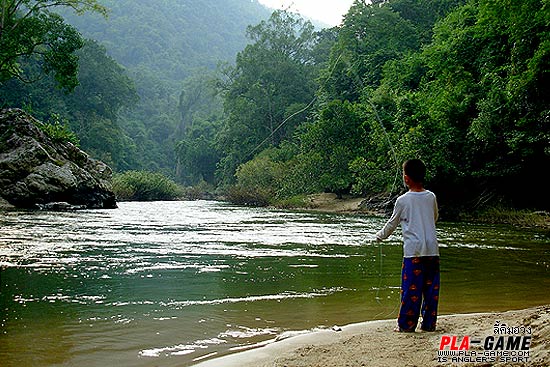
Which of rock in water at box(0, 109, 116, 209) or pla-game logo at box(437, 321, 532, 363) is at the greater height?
rock in water at box(0, 109, 116, 209)

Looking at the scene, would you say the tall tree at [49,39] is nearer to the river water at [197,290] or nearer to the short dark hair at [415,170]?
the river water at [197,290]

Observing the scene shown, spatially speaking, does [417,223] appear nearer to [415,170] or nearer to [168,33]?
[415,170]

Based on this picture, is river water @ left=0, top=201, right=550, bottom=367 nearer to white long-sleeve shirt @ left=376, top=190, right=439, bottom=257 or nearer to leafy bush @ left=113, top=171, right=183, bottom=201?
white long-sleeve shirt @ left=376, top=190, right=439, bottom=257

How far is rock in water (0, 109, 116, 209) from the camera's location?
966 inches

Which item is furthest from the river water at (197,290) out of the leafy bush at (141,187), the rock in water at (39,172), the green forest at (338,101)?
the leafy bush at (141,187)

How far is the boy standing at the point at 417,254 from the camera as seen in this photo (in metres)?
4.36

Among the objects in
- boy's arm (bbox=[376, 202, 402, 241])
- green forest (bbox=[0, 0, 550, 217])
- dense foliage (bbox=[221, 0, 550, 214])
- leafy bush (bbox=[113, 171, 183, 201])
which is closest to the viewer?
boy's arm (bbox=[376, 202, 402, 241])

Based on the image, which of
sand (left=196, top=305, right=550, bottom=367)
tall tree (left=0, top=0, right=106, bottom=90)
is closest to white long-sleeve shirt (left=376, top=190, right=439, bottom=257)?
sand (left=196, top=305, right=550, bottom=367)

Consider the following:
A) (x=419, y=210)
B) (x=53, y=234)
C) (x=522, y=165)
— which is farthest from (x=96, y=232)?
(x=522, y=165)

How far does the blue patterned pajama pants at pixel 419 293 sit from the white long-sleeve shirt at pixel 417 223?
8 centimetres

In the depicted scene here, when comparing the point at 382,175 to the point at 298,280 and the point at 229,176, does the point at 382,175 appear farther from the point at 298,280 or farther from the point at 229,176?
the point at 229,176

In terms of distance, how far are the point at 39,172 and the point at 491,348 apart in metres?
24.8

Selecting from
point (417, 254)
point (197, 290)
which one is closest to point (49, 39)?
point (197, 290)

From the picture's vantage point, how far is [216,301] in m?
6.07
